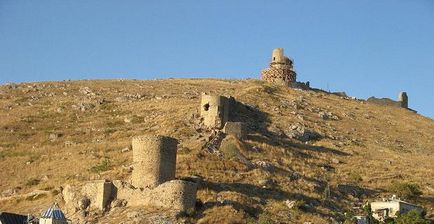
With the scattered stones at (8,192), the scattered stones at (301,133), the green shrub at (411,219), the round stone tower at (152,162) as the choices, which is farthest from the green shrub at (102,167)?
the green shrub at (411,219)

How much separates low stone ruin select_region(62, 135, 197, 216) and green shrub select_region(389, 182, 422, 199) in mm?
16437

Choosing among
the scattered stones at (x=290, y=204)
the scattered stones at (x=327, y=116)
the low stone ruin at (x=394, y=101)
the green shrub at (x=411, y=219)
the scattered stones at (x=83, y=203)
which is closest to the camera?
the scattered stones at (x=83, y=203)

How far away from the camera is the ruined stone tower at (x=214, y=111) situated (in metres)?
63.6

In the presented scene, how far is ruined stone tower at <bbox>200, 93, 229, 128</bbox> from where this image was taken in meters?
63.6

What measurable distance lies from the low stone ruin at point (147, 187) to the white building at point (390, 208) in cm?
1269

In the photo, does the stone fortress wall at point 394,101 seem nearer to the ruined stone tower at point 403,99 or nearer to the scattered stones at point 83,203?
the ruined stone tower at point 403,99

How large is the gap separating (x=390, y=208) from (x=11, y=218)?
22.0 metres

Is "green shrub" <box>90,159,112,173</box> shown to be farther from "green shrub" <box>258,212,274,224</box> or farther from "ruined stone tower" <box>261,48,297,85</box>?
"ruined stone tower" <box>261,48,297,85</box>

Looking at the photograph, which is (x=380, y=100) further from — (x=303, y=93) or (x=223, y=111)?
(x=223, y=111)

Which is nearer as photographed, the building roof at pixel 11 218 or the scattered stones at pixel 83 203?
the building roof at pixel 11 218

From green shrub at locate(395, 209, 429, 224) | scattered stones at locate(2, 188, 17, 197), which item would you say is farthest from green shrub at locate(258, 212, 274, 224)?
scattered stones at locate(2, 188, 17, 197)

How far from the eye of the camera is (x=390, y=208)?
55.7 metres

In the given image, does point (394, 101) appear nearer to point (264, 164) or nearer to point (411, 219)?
point (264, 164)

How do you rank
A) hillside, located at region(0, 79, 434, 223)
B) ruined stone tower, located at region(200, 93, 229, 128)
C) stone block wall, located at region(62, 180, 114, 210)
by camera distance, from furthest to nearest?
ruined stone tower, located at region(200, 93, 229, 128), hillside, located at region(0, 79, 434, 223), stone block wall, located at region(62, 180, 114, 210)
